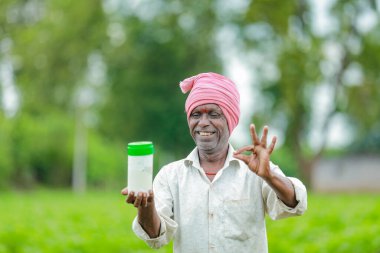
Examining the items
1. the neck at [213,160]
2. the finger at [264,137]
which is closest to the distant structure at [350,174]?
the neck at [213,160]

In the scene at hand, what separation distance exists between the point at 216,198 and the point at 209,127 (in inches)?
11.6

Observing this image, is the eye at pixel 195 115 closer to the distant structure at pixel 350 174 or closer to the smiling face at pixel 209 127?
the smiling face at pixel 209 127

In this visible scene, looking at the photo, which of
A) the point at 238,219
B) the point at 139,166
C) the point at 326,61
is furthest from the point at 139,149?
the point at 326,61

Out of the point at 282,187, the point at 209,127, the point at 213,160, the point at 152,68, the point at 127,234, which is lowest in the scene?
the point at 127,234

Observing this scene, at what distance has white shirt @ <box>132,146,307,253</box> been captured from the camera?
117 inches

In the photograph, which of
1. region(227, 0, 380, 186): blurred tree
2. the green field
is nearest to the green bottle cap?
the green field

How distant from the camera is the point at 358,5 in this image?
25.3m

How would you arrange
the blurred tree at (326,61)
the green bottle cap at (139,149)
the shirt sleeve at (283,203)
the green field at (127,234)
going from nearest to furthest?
the green bottle cap at (139,149) → the shirt sleeve at (283,203) → the green field at (127,234) → the blurred tree at (326,61)

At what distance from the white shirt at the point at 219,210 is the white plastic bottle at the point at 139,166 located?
26 centimetres

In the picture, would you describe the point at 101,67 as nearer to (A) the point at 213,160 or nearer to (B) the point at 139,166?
(A) the point at 213,160

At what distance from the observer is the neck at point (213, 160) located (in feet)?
10.1

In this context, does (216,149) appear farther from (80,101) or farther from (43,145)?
(43,145)

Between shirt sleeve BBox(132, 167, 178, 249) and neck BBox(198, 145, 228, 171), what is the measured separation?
182 millimetres

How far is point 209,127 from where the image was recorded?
299 centimetres
